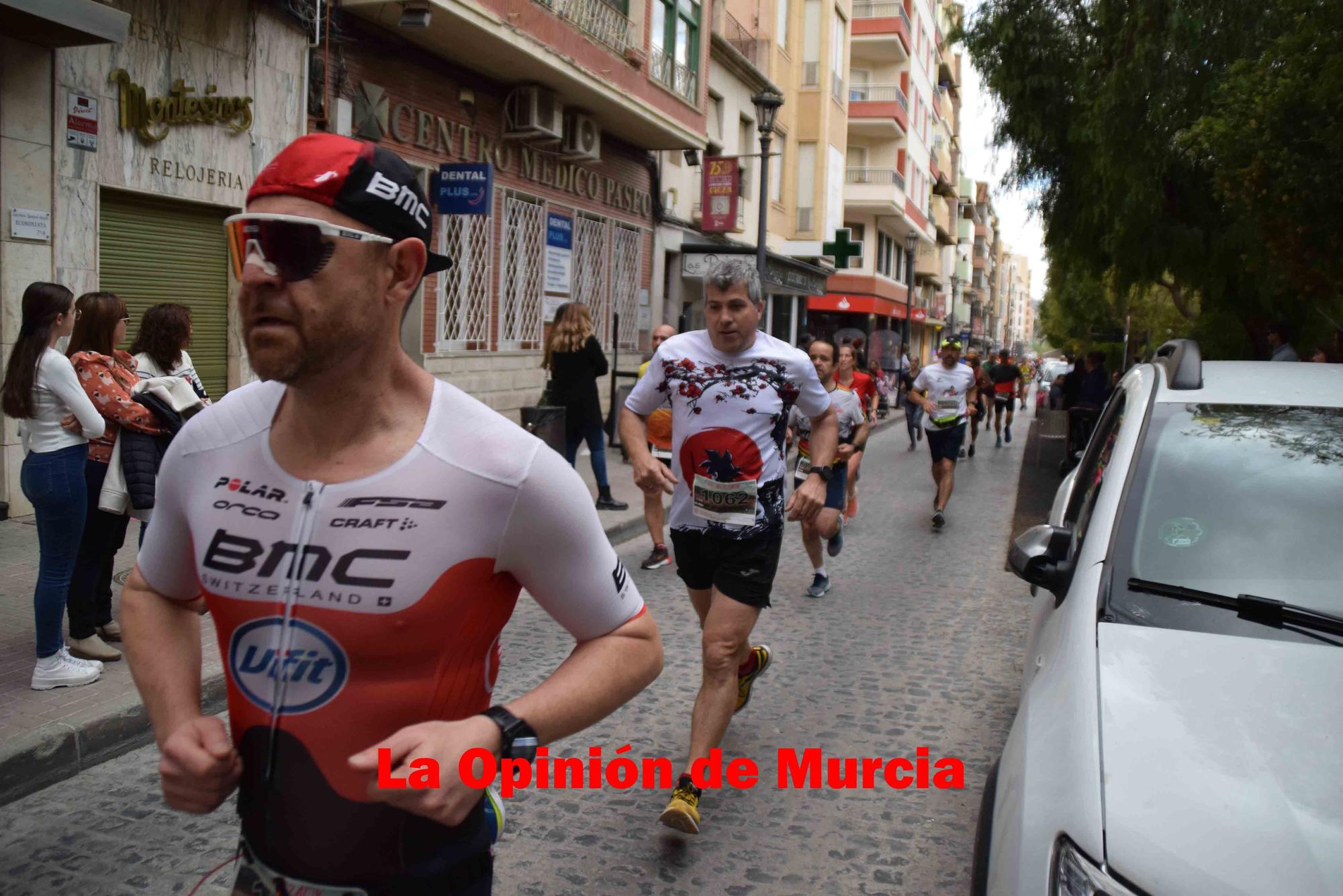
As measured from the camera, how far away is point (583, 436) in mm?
10680

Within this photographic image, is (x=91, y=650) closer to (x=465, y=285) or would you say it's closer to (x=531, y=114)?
(x=465, y=285)

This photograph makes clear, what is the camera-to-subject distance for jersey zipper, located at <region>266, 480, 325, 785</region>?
154 centimetres

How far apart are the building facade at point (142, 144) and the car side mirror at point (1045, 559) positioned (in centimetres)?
734

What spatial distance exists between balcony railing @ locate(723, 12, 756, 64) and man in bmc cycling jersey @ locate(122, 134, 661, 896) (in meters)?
24.0

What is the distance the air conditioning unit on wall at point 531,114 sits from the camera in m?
15.1

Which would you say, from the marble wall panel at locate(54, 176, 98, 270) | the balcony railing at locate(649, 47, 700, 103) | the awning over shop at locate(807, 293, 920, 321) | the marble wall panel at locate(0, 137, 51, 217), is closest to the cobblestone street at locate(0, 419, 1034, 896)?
the marble wall panel at locate(54, 176, 98, 270)

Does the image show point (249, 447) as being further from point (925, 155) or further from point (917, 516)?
point (925, 155)

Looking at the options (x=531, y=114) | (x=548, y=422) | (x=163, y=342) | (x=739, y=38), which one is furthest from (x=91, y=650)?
(x=739, y=38)

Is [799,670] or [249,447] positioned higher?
[249,447]

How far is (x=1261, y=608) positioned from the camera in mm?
2623

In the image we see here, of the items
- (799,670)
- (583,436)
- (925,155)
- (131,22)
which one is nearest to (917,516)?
(583,436)

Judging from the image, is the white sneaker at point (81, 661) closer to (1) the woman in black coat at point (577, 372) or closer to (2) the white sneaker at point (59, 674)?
(2) the white sneaker at point (59, 674)

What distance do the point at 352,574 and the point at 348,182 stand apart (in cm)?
53

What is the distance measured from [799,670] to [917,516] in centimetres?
625
